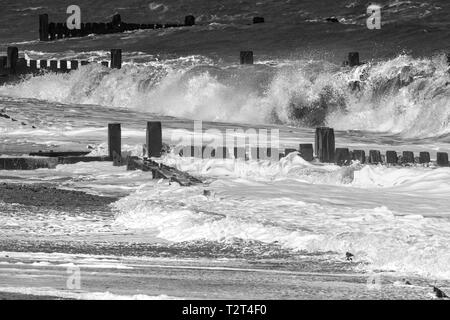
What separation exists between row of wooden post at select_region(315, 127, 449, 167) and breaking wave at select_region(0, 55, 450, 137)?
28.3ft

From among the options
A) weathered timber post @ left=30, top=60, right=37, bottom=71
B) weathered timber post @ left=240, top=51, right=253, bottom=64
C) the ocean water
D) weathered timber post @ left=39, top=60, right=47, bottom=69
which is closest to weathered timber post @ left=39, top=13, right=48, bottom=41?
the ocean water

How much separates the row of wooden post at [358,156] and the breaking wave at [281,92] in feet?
28.3

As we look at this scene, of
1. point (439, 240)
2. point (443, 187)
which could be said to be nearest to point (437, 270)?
point (439, 240)

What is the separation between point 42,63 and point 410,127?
1637cm

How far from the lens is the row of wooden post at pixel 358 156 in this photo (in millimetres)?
16516

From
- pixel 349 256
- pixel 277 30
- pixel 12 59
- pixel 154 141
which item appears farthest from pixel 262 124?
pixel 349 256

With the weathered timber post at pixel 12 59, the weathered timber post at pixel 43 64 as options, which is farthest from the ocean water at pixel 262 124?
the weathered timber post at pixel 43 64

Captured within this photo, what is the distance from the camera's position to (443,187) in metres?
14.6

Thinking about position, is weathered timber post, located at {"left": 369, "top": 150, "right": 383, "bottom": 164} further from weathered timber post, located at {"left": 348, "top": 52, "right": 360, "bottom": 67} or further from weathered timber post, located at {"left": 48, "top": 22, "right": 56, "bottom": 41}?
weathered timber post, located at {"left": 48, "top": 22, "right": 56, "bottom": 41}

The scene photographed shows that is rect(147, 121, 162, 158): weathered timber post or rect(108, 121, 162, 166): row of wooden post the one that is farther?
rect(147, 121, 162, 158): weathered timber post

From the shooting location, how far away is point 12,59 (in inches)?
1581

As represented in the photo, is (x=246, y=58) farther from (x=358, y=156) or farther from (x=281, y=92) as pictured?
(x=358, y=156)

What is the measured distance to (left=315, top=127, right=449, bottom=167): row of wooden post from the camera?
1652cm

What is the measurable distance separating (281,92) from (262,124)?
3.22 meters
